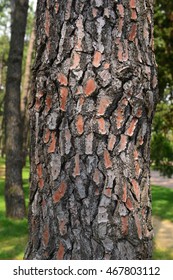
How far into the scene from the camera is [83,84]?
2.63 m

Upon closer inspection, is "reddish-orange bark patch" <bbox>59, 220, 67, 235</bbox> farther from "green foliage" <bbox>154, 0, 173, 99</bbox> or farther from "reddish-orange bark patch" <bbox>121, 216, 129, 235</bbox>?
"green foliage" <bbox>154, 0, 173, 99</bbox>

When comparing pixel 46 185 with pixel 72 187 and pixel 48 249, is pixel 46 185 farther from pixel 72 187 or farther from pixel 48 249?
pixel 48 249

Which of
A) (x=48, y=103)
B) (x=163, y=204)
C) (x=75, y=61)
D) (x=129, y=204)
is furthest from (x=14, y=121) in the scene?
(x=129, y=204)

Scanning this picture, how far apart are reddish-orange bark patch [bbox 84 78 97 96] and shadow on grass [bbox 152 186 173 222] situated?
966 cm

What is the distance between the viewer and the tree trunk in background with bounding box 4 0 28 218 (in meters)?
10.6

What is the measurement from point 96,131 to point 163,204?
503 inches

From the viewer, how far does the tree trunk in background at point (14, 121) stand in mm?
10617

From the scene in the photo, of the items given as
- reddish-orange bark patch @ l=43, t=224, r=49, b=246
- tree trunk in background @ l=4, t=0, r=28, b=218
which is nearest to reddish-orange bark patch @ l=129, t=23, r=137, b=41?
reddish-orange bark patch @ l=43, t=224, r=49, b=246

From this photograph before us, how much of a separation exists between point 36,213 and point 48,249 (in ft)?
0.75

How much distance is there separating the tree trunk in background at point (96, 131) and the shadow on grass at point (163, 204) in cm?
947

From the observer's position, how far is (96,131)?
103 inches

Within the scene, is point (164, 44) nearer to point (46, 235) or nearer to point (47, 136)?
point (47, 136)
